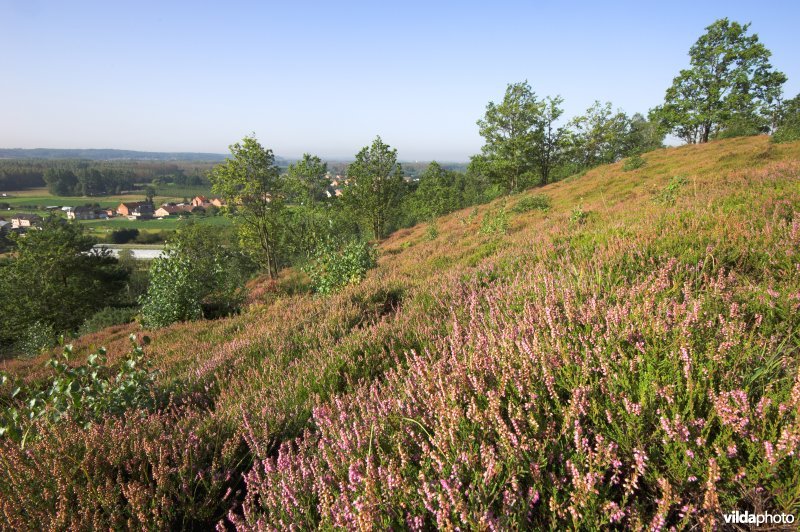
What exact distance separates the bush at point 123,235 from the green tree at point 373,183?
8426 cm

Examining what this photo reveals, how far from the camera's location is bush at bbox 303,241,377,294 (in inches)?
366

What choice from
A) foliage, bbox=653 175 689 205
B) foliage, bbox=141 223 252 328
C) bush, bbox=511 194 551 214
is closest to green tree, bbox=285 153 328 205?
bush, bbox=511 194 551 214

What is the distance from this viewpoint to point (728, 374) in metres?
1.73

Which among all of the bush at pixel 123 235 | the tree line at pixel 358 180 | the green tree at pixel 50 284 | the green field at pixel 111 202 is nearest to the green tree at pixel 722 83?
the tree line at pixel 358 180

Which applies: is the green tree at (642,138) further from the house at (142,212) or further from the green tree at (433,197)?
the house at (142,212)

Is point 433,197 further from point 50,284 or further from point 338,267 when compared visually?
point 338,267

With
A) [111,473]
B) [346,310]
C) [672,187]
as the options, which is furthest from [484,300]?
[672,187]

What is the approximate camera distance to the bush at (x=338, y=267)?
929 cm

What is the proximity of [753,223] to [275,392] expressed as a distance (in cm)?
529

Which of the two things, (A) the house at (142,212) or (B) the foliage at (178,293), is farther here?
(A) the house at (142,212)

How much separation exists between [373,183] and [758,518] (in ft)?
149

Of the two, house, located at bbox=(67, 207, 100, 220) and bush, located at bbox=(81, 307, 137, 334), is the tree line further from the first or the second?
house, located at bbox=(67, 207, 100, 220)

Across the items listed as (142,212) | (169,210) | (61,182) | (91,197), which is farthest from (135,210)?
(61,182)

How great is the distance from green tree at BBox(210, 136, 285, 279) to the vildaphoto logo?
31.7 m
